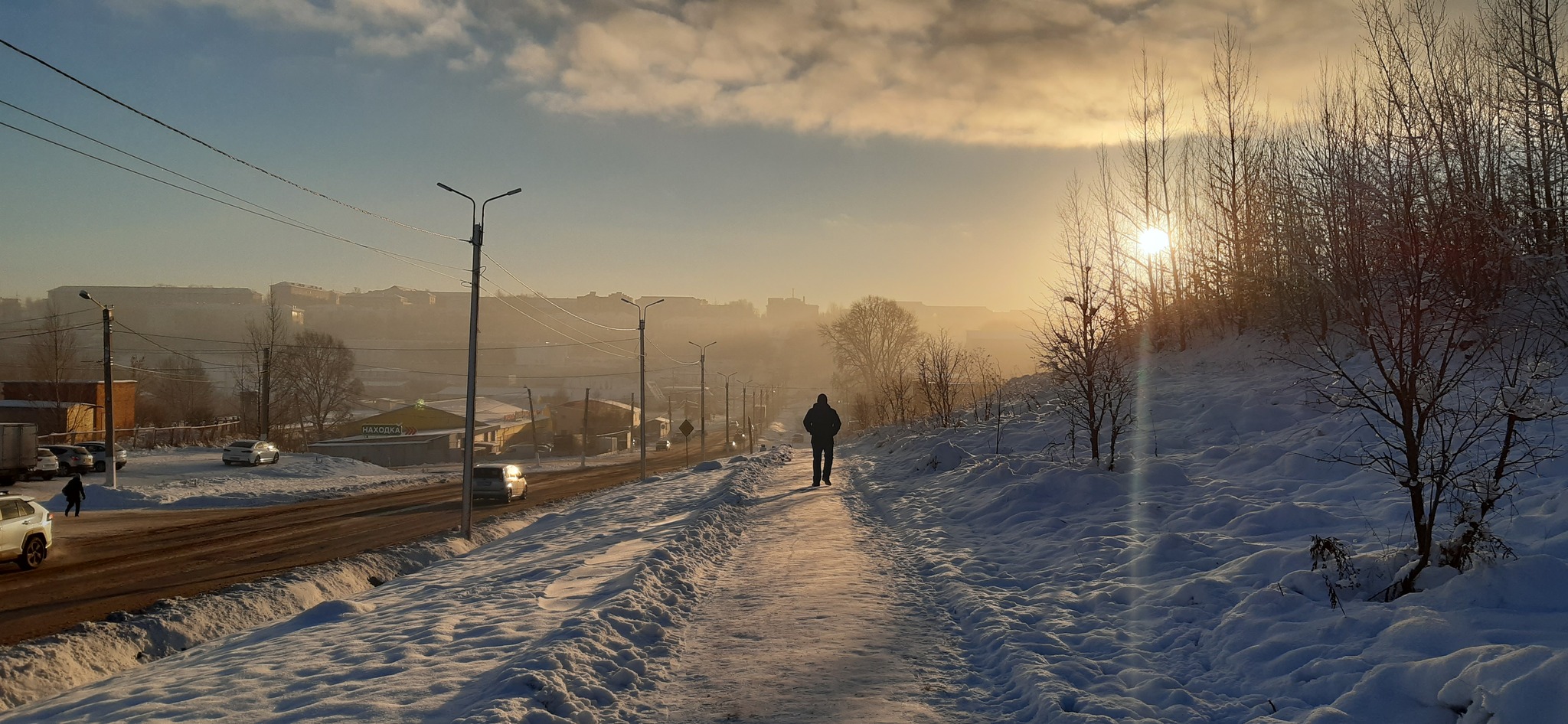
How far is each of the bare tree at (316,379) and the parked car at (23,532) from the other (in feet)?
248

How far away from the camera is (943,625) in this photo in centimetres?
743

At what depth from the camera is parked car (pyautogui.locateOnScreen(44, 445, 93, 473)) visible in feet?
111

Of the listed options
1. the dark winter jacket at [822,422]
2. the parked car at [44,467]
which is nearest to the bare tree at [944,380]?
the dark winter jacket at [822,422]

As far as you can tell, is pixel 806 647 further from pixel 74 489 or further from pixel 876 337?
pixel 876 337

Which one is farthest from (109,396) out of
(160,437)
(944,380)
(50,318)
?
(50,318)

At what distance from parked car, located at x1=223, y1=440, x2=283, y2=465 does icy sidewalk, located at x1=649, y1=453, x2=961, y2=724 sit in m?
42.8

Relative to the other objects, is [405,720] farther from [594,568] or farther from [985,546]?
[985,546]

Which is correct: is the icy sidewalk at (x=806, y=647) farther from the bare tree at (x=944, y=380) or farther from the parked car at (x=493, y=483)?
the parked car at (x=493, y=483)

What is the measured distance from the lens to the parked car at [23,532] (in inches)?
578

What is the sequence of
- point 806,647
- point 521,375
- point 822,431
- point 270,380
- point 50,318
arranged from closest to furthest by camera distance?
point 806,647 → point 822,431 → point 50,318 → point 270,380 → point 521,375

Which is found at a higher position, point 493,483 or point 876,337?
point 876,337

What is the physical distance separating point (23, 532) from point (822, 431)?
1617 cm

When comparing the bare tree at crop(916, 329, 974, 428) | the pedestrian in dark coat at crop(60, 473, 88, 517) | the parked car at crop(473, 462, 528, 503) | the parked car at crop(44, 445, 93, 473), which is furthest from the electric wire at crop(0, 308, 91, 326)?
the bare tree at crop(916, 329, 974, 428)

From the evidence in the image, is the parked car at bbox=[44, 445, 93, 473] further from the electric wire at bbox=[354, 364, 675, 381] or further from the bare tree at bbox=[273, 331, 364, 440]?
the electric wire at bbox=[354, 364, 675, 381]
